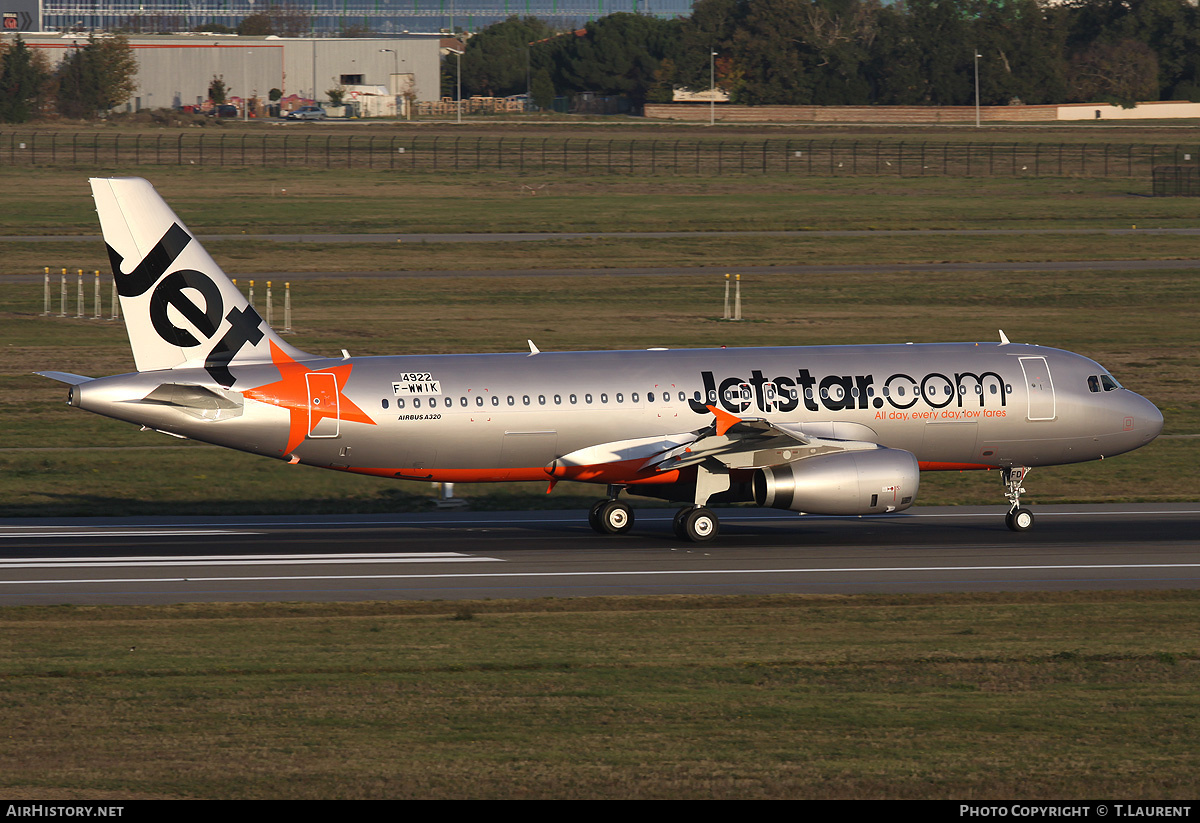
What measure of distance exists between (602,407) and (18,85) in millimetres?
164413

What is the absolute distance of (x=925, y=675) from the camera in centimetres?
2317

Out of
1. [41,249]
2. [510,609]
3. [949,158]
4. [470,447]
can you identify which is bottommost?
[510,609]

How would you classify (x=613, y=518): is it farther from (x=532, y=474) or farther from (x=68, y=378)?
(x=68, y=378)

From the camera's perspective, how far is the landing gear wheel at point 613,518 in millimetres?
36719

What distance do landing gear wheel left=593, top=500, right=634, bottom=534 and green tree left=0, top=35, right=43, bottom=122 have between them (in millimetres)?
158201

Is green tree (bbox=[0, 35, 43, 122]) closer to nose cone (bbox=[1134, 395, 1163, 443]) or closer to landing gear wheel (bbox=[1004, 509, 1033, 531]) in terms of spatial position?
nose cone (bbox=[1134, 395, 1163, 443])

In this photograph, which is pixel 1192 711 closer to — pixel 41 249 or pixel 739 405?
pixel 739 405

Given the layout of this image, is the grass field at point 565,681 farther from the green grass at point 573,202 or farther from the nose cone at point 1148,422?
the green grass at point 573,202

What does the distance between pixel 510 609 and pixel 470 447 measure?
7437 mm

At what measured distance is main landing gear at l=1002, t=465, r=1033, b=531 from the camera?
36531mm

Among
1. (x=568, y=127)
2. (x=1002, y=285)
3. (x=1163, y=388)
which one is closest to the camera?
(x=1163, y=388)

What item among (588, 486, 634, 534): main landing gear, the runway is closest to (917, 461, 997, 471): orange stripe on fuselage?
the runway

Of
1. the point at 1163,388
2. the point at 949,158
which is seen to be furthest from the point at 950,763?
the point at 949,158

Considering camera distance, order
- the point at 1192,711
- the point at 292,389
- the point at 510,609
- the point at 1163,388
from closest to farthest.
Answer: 1. the point at 1192,711
2. the point at 510,609
3. the point at 292,389
4. the point at 1163,388
